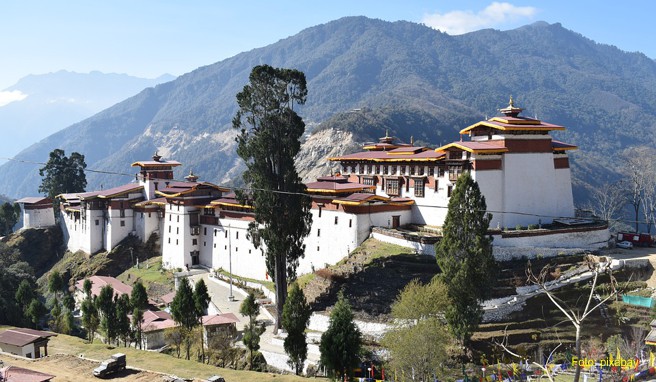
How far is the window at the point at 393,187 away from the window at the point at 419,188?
7.74 ft

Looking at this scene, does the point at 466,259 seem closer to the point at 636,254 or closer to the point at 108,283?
the point at 636,254

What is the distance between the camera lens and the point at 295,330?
29062 millimetres

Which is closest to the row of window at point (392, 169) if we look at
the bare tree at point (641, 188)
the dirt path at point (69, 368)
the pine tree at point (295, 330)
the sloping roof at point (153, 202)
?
the bare tree at point (641, 188)

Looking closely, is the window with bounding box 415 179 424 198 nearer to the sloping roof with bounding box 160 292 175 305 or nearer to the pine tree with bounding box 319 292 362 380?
the pine tree with bounding box 319 292 362 380

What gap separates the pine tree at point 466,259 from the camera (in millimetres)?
29641

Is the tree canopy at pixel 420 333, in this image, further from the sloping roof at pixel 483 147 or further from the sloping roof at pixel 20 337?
the sloping roof at pixel 20 337

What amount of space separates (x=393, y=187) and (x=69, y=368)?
27910 millimetres

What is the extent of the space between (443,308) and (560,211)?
17.4 meters

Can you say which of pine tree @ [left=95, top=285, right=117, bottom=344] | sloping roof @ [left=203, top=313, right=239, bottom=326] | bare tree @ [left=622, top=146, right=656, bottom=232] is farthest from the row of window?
pine tree @ [left=95, top=285, right=117, bottom=344]

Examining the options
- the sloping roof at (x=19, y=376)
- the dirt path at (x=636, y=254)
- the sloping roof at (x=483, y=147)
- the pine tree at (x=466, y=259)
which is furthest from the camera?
the sloping roof at (x=483, y=147)

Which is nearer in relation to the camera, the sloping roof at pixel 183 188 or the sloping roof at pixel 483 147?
the sloping roof at pixel 483 147

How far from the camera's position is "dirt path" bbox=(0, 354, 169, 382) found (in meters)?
24.6

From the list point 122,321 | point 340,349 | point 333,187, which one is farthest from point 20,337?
point 333,187

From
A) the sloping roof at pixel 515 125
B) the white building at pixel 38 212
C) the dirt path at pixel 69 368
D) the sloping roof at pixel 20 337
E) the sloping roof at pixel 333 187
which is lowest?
the dirt path at pixel 69 368
